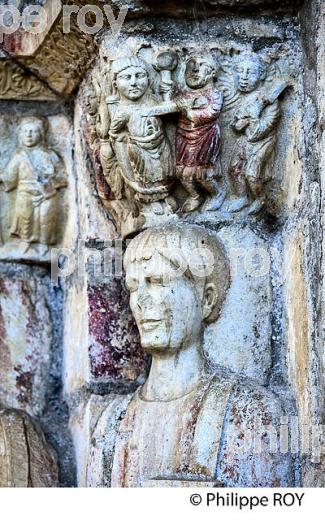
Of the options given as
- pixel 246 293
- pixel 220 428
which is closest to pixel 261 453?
pixel 220 428

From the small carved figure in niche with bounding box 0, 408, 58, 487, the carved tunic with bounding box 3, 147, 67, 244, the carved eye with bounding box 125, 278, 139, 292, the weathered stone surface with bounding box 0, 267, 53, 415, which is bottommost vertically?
the small carved figure in niche with bounding box 0, 408, 58, 487

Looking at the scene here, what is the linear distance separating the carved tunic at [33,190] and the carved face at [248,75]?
25.0 inches

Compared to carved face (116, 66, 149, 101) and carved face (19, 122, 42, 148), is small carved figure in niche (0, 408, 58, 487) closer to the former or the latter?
carved face (19, 122, 42, 148)

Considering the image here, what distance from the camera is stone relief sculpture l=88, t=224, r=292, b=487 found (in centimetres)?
451

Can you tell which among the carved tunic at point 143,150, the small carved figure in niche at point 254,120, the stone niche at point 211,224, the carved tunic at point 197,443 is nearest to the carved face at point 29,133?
the stone niche at point 211,224

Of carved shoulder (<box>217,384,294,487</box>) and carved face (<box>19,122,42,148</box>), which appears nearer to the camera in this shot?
carved shoulder (<box>217,384,294,487</box>)

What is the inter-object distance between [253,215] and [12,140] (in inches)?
28.2

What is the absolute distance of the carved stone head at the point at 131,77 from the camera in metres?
4.62

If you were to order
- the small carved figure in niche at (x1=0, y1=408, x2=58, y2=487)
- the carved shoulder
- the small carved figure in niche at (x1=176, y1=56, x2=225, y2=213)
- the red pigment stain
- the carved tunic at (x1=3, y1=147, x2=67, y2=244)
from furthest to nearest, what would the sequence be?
the carved tunic at (x1=3, y1=147, x2=67, y2=244) → the red pigment stain → the small carved figure in niche at (x1=0, y1=408, x2=58, y2=487) → the small carved figure in niche at (x1=176, y1=56, x2=225, y2=213) → the carved shoulder

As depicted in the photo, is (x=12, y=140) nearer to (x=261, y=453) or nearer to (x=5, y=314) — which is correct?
(x=5, y=314)

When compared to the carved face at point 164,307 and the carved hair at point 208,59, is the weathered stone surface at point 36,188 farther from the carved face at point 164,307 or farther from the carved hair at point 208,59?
the carved hair at point 208,59

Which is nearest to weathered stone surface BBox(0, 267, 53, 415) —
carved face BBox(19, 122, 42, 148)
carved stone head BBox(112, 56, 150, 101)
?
carved face BBox(19, 122, 42, 148)

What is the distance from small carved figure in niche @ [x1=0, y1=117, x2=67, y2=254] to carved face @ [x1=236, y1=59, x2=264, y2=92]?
63cm

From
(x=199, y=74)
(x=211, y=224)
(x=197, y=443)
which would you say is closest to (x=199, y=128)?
(x=199, y=74)
